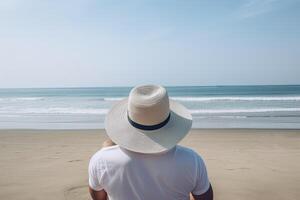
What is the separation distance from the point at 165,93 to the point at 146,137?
25 cm

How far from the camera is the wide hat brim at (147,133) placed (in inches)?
64.1

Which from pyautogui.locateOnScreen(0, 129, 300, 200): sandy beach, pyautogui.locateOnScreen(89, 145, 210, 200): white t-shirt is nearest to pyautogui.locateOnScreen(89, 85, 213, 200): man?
pyautogui.locateOnScreen(89, 145, 210, 200): white t-shirt

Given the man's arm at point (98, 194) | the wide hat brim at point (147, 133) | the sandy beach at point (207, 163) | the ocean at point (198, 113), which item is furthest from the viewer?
the ocean at point (198, 113)

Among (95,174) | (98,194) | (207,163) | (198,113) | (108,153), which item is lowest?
(198,113)

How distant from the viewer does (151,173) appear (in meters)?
1.65

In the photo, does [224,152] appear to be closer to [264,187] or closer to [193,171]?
[264,187]

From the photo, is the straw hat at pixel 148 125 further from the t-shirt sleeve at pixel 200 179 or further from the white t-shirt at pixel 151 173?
the t-shirt sleeve at pixel 200 179

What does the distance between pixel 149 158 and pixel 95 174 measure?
325mm

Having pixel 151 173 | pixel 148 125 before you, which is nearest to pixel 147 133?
pixel 148 125

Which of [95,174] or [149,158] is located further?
[95,174]

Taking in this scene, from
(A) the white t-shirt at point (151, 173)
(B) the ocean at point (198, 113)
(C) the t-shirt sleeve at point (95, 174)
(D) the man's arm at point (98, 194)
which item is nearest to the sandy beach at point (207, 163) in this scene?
(D) the man's arm at point (98, 194)

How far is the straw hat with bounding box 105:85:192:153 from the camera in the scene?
1642 mm

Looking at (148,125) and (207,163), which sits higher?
(148,125)

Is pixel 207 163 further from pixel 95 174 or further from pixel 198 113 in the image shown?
pixel 198 113
